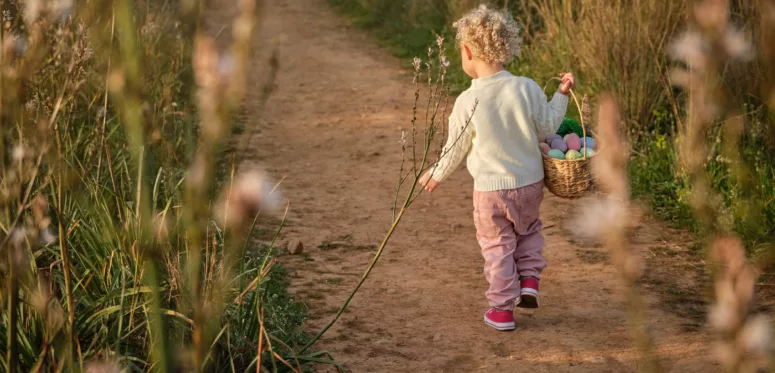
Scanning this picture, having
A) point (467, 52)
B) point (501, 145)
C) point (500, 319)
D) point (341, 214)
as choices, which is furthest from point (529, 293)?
point (341, 214)

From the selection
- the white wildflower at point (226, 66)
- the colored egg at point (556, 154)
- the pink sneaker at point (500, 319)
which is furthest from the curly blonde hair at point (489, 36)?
the white wildflower at point (226, 66)

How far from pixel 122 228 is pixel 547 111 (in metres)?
1.86

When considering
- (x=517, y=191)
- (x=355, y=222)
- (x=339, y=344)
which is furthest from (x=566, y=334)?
(x=355, y=222)

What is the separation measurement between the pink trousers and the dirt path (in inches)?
7.9

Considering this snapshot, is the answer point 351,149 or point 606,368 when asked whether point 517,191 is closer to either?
point 606,368

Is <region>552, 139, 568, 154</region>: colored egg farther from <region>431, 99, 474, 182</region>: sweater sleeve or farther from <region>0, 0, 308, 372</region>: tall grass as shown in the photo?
<region>0, 0, 308, 372</region>: tall grass

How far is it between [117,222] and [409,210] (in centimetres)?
241

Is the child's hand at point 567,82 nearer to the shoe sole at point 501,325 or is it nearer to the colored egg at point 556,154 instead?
the colored egg at point 556,154

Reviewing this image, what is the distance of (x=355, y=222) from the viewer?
230 inches

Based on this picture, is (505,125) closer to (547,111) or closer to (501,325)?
(547,111)

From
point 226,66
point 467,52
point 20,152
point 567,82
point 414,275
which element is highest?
point 226,66

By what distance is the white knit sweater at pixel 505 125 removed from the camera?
4.21m

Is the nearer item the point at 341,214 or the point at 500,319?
the point at 500,319

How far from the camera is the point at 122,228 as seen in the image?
372cm
